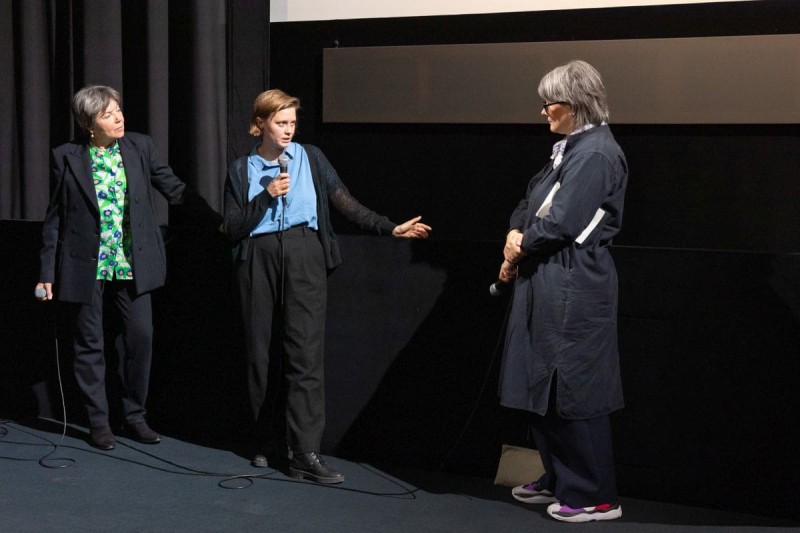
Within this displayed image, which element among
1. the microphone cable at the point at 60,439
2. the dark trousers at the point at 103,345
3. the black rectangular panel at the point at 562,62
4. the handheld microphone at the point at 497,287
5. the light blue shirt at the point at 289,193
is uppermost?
the black rectangular panel at the point at 562,62

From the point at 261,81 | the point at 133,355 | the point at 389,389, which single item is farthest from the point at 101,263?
the point at 261,81

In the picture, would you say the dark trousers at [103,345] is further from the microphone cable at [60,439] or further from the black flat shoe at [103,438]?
the microphone cable at [60,439]

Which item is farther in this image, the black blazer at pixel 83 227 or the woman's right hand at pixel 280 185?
the black blazer at pixel 83 227

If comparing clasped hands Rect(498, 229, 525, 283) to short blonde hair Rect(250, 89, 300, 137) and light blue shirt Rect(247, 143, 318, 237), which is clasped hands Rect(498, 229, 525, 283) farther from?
short blonde hair Rect(250, 89, 300, 137)

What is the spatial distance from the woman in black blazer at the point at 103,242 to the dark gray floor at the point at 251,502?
329 millimetres

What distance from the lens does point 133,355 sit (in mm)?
→ 4008

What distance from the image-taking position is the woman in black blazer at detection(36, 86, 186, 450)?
386 centimetres

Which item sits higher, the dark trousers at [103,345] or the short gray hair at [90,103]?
the short gray hair at [90,103]

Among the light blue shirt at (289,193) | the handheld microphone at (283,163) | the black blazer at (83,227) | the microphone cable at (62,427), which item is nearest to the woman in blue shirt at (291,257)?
the light blue shirt at (289,193)

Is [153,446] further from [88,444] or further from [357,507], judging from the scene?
[357,507]

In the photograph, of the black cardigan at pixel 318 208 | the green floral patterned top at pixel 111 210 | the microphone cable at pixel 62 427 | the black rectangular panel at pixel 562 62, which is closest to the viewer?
the black cardigan at pixel 318 208

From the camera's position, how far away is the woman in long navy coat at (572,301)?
301 centimetres

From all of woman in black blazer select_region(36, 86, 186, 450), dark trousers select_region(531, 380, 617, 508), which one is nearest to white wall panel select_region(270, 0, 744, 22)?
woman in black blazer select_region(36, 86, 186, 450)

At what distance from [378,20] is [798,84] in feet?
6.33
